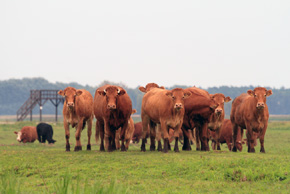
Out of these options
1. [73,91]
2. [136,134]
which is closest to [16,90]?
[136,134]

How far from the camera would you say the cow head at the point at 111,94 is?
1586 cm

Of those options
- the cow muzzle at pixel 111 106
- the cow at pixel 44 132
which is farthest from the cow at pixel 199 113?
the cow at pixel 44 132

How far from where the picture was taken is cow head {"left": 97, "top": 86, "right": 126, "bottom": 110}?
52.0ft

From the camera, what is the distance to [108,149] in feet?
55.9

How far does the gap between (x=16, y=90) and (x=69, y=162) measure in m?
157

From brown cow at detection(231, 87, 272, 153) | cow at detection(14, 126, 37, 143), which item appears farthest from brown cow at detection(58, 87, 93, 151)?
A: cow at detection(14, 126, 37, 143)

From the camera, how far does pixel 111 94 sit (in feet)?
53.2

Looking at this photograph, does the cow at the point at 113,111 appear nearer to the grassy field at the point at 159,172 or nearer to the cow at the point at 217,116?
the grassy field at the point at 159,172

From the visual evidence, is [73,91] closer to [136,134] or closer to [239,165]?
[239,165]

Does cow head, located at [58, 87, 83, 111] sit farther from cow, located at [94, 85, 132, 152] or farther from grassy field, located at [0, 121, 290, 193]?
grassy field, located at [0, 121, 290, 193]

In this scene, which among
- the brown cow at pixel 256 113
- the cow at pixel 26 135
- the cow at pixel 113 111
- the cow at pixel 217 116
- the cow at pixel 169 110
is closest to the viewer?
the cow at pixel 169 110

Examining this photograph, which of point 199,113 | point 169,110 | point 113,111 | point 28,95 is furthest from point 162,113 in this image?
point 28,95

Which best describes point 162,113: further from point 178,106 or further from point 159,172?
point 159,172

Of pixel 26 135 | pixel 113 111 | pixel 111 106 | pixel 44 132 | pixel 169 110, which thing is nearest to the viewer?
pixel 111 106
